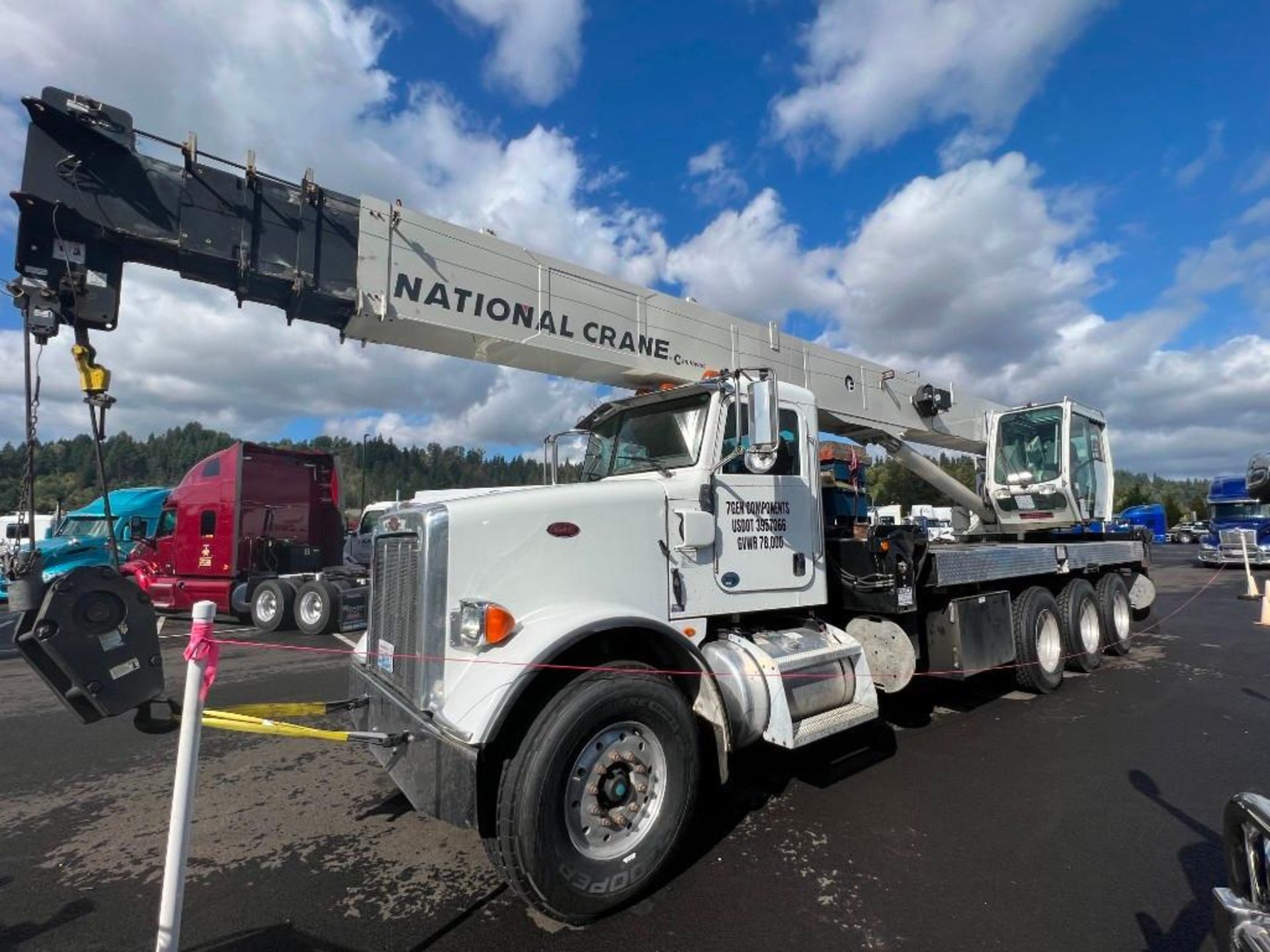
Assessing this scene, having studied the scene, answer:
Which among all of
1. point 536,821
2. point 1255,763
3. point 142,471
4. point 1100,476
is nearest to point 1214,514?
point 1100,476

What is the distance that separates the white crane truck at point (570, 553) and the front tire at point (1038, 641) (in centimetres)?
59

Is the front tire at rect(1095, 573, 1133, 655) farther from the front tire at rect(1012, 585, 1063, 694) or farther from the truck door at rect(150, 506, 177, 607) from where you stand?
the truck door at rect(150, 506, 177, 607)

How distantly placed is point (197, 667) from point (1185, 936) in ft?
13.4

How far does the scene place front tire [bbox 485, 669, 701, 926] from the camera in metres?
2.83

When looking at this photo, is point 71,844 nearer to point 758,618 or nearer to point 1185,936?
point 758,618

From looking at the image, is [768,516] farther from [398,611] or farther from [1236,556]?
[1236,556]

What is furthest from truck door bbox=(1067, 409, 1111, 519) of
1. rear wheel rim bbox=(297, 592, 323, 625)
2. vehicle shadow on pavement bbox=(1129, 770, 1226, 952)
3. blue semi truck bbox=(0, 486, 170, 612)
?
blue semi truck bbox=(0, 486, 170, 612)

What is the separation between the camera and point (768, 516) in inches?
172

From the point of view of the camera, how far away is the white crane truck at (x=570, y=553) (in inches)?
119

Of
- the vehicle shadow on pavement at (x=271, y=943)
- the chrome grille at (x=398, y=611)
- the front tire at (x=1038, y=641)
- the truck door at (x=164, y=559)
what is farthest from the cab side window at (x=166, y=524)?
the front tire at (x=1038, y=641)

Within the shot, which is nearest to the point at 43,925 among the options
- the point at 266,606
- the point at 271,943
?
the point at 271,943

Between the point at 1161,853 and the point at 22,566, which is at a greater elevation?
the point at 22,566

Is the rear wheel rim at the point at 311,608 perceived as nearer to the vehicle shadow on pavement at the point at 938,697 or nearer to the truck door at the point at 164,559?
the truck door at the point at 164,559

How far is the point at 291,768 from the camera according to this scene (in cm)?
482
